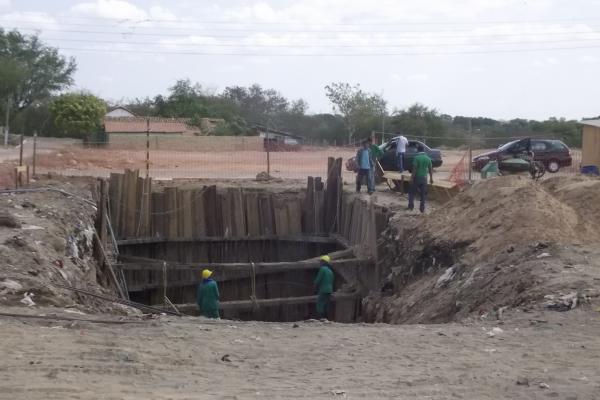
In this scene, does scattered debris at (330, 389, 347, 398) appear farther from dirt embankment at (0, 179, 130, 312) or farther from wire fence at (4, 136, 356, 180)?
wire fence at (4, 136, 356, 180)

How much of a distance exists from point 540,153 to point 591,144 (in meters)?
2.22

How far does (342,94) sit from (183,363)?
54.2m

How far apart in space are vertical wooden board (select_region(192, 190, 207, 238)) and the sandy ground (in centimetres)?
1228

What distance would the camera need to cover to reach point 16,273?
31.2 feet

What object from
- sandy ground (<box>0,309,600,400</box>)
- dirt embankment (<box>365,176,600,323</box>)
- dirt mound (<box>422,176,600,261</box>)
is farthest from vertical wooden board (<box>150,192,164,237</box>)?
sandy ground (<box>0,309,600,400</box>)

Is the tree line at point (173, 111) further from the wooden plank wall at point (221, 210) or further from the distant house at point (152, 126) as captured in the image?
the wooden plank wall at point (221, 210)

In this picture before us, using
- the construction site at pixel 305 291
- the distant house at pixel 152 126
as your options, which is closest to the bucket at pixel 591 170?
the construction site at pixel 305 291

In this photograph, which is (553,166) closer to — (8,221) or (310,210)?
(310,210)

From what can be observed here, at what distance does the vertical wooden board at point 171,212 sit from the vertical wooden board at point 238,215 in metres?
1.51

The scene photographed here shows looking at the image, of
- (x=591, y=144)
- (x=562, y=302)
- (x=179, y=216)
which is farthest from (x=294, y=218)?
(x=562, y=302)

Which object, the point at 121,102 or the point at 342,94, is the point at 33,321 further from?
the point at 121,102

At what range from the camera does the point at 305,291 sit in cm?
1948

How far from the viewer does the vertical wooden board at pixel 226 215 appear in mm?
20578

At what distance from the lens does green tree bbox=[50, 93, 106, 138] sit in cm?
4697
